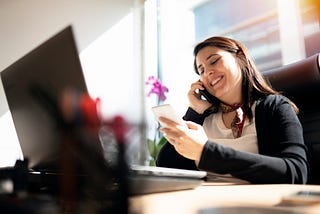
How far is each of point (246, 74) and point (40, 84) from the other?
102cm

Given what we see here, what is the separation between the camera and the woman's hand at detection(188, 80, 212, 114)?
1.47 meters

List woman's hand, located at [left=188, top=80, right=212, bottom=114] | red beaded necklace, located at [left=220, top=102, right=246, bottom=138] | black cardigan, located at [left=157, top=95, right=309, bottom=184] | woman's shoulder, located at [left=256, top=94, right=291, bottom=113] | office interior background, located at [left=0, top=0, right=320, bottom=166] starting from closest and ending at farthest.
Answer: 1. black cardigan, located at [left=157, top=95, right=309, bottom=184]
2. woman's shoulder, located at [left=256, top=94, right=291, bottom=113]
3. red beaded necklace, located at [left=220, top=102, right=246, bottom=138]
4. woman's hand, located at [left=188, top=80, right=212, bottom=114]
5. office interior background, located at [left=0, top=0, right=320, bottom=166]

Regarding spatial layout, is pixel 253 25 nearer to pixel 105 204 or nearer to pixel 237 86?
pixel 237 86

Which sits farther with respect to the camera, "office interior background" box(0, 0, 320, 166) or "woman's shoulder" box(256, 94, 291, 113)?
"office interior background" box(0, 0, 320, 166)

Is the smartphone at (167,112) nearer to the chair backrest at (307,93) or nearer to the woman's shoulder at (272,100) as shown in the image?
the woman's shoulder at (272,100)

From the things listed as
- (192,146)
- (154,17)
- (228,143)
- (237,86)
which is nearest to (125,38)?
(154,17)

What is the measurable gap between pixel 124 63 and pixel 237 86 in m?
1.31

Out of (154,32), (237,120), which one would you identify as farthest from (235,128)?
(154,32)

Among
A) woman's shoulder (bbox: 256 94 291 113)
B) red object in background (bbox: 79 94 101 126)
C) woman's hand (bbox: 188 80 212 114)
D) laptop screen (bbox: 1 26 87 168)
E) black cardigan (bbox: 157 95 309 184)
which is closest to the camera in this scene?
red object in background (bbox: 79 94 101 126)

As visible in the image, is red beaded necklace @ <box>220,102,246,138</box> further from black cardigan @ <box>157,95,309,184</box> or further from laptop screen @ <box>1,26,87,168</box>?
laptop screen @ <box>1,26,87,168</box>

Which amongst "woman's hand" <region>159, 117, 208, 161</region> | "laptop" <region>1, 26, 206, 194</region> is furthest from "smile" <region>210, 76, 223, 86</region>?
"laptop" <region>1, 26, 206, 194</region>

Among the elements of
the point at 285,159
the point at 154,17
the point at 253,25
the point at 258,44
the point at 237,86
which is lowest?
the point at 285,159

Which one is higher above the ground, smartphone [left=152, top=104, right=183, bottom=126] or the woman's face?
the woman's face

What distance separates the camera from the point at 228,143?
1.19 m
